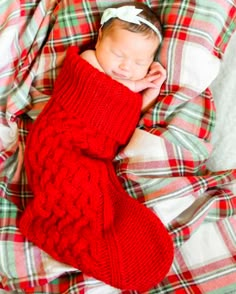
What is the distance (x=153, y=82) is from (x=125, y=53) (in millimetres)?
101

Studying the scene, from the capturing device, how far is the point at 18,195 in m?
1.16

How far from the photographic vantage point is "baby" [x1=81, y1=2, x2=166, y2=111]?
3.62 ft

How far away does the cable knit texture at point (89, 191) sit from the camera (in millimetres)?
1021

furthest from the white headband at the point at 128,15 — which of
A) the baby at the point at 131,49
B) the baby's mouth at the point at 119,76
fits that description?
the baby's mouth at the point at 119,76

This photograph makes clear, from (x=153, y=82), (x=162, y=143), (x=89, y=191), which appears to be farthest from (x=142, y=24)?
(x=89, y=191)

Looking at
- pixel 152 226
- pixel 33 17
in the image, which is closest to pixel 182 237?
pixel 152 226

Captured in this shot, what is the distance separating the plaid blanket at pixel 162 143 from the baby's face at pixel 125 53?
62mm

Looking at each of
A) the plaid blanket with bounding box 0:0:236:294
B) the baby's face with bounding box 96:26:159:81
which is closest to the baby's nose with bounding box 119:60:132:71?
the baby's face with bounding box 96:26:159:81

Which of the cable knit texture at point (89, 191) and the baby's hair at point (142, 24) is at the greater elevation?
the baby's hair at point (142, 24)

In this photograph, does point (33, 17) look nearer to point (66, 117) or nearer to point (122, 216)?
point (66, 117)

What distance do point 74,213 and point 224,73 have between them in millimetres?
547

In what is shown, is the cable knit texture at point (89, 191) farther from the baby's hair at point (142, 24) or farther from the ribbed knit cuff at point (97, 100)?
the baby's hair at point (142, 24)

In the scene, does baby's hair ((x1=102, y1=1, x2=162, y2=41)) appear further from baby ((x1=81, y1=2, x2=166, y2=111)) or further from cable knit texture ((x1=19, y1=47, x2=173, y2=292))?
cable knit texture ((x1=19, y1=47, x2=173, y2=292))

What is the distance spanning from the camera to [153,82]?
1.14 m
